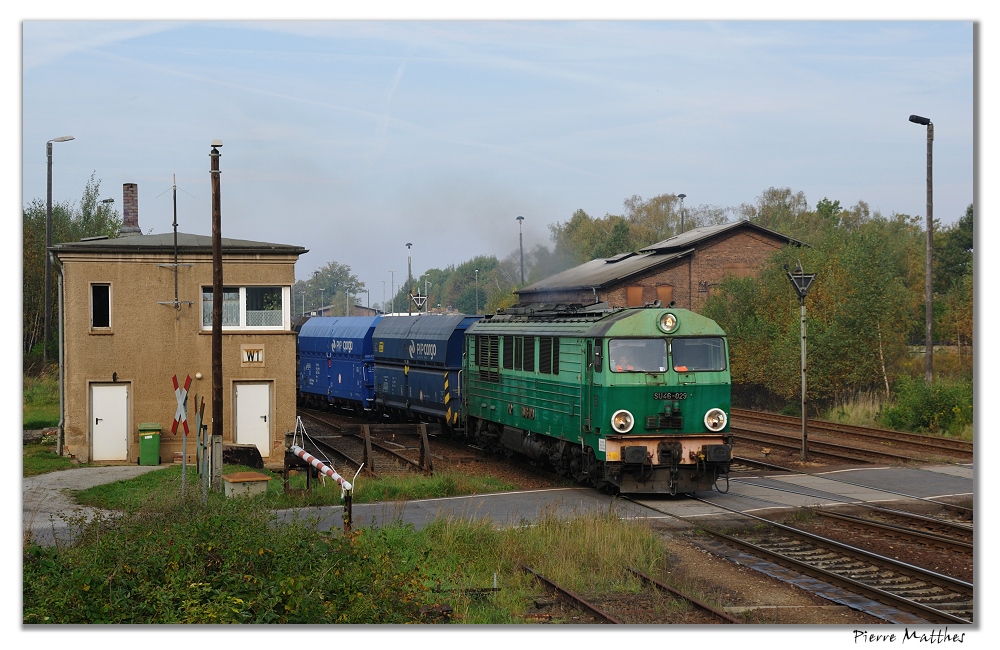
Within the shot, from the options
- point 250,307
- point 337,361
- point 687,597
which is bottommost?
point 687,597

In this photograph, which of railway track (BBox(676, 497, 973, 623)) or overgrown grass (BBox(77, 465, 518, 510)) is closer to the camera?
railway track (BBox(676, 497, 973, 623))

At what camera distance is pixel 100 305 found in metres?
22.5

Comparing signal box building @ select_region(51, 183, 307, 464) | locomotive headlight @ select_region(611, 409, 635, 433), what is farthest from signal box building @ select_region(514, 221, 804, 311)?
locomotive headlight @ select_region(611, 409, 635, 433)

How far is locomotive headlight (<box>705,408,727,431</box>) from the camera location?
58.7 ft

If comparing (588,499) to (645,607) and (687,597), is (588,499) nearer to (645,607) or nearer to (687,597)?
(645,607)

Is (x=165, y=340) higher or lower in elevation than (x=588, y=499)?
higher

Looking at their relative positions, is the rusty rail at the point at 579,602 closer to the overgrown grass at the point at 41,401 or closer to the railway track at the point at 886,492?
the railway track at the point at 886,492

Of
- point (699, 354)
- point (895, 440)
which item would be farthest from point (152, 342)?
point (895, 440)

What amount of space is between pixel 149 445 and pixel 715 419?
11.9 m

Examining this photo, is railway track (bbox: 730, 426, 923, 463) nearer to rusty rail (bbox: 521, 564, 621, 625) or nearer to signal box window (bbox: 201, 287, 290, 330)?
signal box window (bbox: 201, 287, 290, 330)

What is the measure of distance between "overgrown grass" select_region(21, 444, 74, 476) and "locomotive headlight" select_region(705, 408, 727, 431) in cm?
1287

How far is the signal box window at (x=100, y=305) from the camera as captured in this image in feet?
73.6

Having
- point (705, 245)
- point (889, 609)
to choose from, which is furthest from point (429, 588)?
point (705, 245)

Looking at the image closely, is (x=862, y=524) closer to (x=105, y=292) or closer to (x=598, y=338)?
(x=598, y=338)
